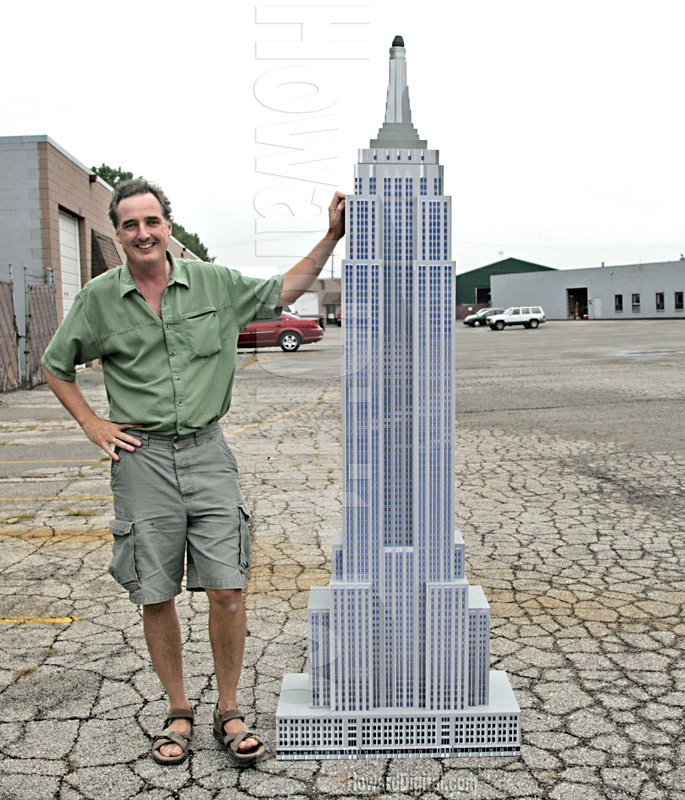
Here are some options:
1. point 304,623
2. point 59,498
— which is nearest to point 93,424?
point 304,623

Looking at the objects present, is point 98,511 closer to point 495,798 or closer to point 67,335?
point 67,335

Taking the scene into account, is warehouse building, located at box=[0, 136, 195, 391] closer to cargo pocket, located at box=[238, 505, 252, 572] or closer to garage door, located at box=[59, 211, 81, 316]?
garage door, located at box=[59, 211, 81, 316]

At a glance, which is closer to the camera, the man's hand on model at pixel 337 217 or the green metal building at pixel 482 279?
the man's hand on model at pixel 337 217

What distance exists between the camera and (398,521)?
2904 millimetres

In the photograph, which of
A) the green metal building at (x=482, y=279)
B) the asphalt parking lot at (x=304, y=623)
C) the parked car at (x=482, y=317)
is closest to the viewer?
the asphalt parking lot at (x=304, y=623)

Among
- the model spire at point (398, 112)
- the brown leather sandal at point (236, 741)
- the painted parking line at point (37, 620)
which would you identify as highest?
the model spire at point (398, 112)

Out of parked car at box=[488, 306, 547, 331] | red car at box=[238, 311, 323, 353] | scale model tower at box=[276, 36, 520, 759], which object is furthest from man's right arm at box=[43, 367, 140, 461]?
parked car at box=[488, 306, 547, 331]

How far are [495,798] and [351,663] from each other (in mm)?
667

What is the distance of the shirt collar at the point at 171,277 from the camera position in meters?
2.83

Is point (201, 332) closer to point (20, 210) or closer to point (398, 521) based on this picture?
point (398, 521)

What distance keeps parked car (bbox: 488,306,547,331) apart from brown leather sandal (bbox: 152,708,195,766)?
4835 cm

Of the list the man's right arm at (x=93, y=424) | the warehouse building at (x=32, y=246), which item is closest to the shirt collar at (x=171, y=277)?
the man's right arm at (x=93, y=424)

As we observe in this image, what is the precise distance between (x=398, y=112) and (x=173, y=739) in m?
2.47

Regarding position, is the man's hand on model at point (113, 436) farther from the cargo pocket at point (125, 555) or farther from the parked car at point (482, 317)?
the parked car at point (482, 317)
